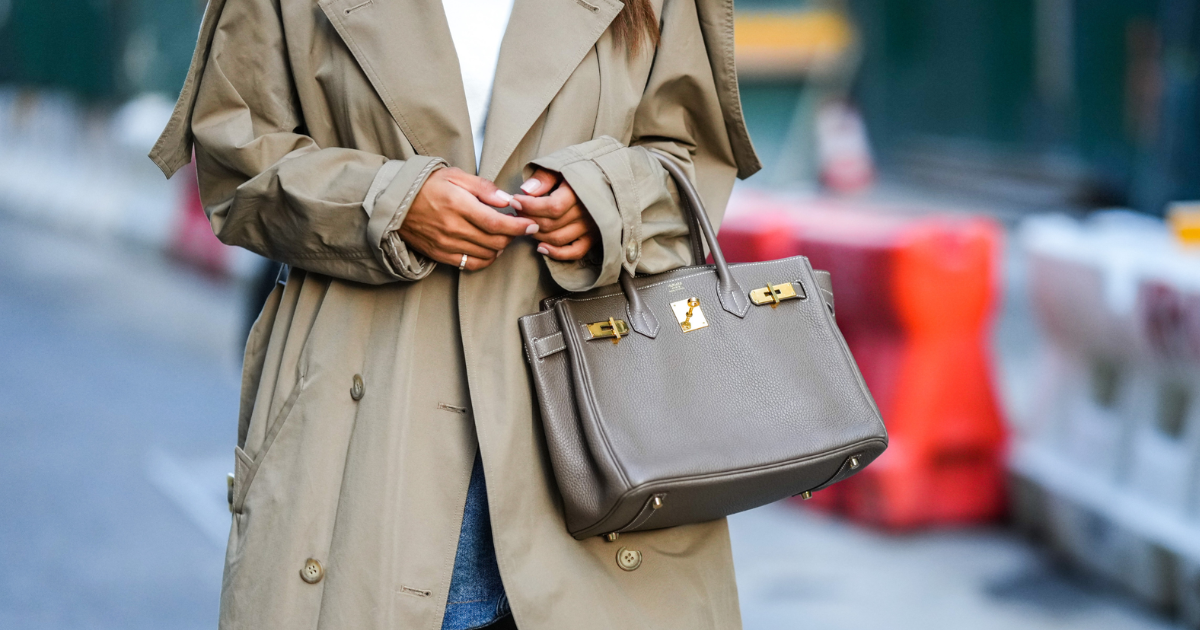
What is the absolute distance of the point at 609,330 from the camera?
5.99 feet

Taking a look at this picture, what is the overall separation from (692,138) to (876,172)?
61.6 ft

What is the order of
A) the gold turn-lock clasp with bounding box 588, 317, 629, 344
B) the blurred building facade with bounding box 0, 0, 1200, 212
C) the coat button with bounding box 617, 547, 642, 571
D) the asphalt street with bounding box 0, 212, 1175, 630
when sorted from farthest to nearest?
the blurred building facade with bounding box 0, 0, 1200, 212 < the asphalt street with bounding box 0, 212, 1175, 630 < the coat button with bounding box 617, 547, 642, 571 < the gold turn-lock clasp with bounding box 588, 317, 629, 344

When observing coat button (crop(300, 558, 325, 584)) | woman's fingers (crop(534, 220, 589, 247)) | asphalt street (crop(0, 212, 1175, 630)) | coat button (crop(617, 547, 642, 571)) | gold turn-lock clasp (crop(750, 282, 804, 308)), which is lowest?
asphalt street (crop(0, 212, 1175, 630))

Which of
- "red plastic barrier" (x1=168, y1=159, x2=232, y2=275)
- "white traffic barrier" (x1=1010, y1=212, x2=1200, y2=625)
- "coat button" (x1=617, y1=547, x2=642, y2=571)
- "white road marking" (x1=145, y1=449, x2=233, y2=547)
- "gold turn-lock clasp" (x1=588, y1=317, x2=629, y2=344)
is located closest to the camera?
"gold turn-lock clasp" (x1=588, y1=317, x2=629, y2=344)

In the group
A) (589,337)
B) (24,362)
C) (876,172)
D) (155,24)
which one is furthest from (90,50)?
(589,337)

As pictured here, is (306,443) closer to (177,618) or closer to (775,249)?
(177,618)

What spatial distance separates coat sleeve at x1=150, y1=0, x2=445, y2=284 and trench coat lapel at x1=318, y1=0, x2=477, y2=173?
0.09 meters

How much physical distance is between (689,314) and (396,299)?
0.46 m

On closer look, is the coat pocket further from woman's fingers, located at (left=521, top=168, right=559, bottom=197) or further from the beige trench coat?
woman's fingers, located at (left=521, top=168, right=559, bottom=197)

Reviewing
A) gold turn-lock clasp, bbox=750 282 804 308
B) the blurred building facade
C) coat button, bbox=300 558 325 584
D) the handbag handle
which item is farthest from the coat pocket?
the blurred building facade

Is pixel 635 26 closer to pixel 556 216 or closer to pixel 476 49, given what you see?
pixel 476 49

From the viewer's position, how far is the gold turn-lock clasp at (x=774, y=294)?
1.91 m

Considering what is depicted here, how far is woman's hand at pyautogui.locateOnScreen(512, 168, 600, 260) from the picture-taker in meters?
1.77

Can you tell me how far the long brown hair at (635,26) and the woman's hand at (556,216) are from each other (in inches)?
11.9
